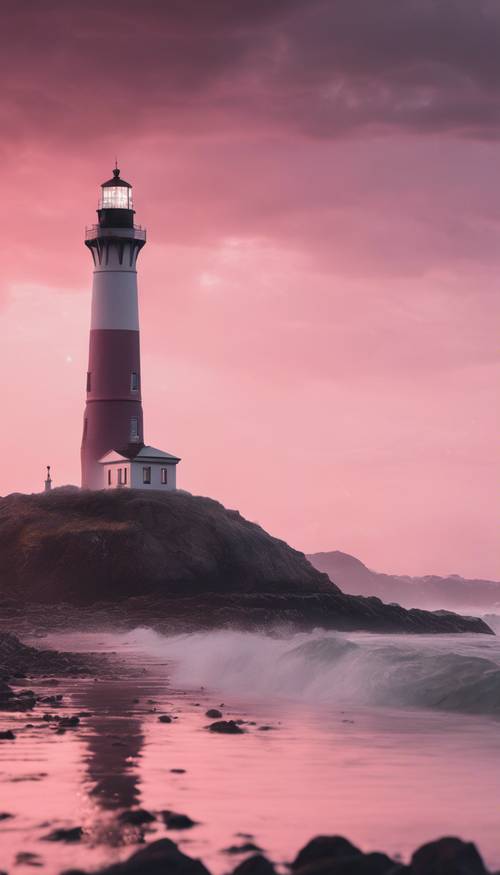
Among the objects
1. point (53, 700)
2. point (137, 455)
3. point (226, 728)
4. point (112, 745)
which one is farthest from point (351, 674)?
point (137, 455)

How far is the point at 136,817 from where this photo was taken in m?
10.6

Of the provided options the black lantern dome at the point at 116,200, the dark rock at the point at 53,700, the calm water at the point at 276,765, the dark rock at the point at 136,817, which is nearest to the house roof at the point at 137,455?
the black lantern dome at the point at 116,200

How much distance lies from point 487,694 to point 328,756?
7.01 metres

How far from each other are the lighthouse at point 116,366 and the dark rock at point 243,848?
5842 cm

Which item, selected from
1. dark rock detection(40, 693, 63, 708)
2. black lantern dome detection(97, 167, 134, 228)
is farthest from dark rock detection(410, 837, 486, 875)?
black lantern dome detection(97, 167, 134, 228)

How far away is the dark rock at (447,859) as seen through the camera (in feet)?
26.5

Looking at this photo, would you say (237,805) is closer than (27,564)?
Result: Yes

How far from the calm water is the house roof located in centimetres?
4293

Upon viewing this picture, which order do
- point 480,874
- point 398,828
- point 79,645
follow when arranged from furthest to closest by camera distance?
point 79,645
point 398,828
point 480,874

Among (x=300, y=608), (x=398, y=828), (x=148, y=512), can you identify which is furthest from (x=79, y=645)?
(x=398, y=828)

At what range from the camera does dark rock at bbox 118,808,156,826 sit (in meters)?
10.6

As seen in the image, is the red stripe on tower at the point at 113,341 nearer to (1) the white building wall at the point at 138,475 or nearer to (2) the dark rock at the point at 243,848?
(1) the white building wall at the point at 138,475

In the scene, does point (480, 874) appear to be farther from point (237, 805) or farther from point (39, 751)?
point (39, 751)

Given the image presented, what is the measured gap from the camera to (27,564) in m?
64.1
